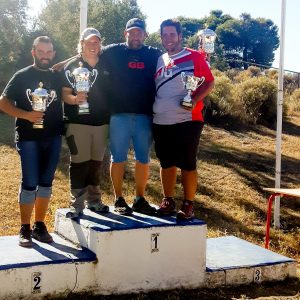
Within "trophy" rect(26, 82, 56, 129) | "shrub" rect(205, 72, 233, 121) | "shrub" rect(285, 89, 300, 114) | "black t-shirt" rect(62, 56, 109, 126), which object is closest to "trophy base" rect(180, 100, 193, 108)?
"black t-shirt" rect(62, 56, 109, 126)

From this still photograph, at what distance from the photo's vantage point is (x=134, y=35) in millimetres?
4707

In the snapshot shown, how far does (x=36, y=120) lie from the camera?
4203 mm

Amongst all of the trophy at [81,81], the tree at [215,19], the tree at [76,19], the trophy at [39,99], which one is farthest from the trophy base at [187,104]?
the tree at [215,19]

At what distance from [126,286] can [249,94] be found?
1153cm

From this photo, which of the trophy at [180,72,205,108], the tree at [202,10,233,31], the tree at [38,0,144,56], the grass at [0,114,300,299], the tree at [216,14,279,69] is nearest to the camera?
the trophy at [180,72,205,108]

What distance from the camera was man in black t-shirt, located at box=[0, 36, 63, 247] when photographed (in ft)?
13.9

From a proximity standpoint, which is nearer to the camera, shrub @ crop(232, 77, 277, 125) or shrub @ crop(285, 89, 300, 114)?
shrub @ crop(232, 77, 277, 125)

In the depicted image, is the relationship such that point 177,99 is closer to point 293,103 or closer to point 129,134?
point 129,134

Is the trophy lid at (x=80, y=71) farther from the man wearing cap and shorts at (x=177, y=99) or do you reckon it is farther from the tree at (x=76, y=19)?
the tree at (x=76, y=19)

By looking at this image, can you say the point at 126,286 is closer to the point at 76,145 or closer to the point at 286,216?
→ the point at 76,145

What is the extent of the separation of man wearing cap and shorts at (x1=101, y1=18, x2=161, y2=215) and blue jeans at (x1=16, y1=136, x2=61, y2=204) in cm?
62

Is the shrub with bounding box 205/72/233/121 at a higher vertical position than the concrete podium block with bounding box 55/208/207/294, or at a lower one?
higher

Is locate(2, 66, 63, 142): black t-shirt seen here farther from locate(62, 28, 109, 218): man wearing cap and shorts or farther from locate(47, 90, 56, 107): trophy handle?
locate(62, 28, 109, 218): man wearing cap and shorts

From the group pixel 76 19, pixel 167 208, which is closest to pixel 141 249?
pixel 167 208
